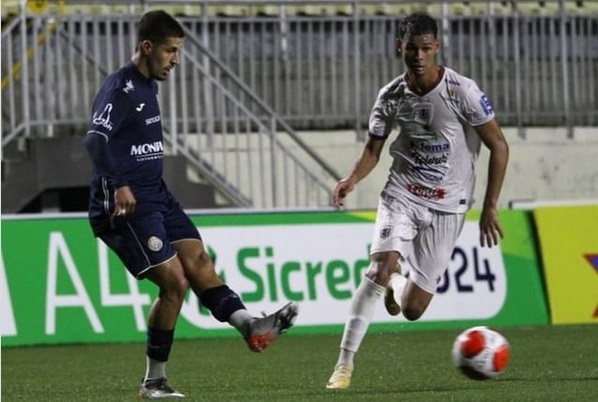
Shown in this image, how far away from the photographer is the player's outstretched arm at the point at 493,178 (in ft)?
33.0

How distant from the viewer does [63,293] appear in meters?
15.7

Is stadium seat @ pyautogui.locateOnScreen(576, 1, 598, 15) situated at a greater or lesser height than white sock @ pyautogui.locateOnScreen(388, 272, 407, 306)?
greater

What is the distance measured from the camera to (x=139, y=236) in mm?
9477

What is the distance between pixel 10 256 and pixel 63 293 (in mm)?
597

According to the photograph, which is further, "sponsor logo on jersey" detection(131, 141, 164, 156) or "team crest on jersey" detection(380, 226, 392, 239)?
"team crest on jersey" detection(380, 226, 392, 239)

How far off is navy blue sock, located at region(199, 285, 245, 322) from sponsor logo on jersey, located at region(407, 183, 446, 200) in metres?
1.47

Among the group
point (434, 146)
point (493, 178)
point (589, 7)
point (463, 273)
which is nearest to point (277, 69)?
point (589, 7)

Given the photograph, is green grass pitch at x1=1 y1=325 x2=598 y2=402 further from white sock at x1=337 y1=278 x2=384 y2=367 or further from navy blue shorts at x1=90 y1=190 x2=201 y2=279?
navy blue shorts at x1=90 y1=190 x2=201 y2=279

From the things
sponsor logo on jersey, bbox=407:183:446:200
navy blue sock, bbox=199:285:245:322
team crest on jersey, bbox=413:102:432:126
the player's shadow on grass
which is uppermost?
team crest on jersey, bbox=413:102:432:126

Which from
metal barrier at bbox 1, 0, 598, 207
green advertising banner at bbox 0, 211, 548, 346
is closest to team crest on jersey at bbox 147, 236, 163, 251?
green advertising banner at bbox 0, 211, 548, 346

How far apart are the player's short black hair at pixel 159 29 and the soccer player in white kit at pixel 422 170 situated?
4.78 feet

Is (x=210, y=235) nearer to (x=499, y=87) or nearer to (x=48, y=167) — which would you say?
(x=48, y=167)

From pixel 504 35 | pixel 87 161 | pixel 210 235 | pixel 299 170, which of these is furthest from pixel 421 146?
pixel 504 35

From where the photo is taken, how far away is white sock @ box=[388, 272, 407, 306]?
10906mm
